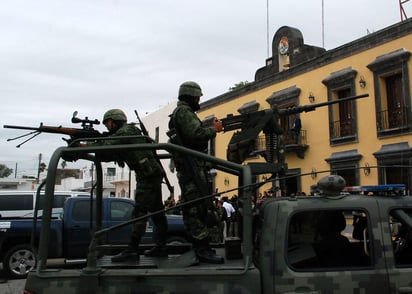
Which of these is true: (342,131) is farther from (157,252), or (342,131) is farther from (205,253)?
(205,253)

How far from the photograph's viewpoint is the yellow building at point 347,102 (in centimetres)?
1570

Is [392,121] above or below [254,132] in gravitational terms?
above

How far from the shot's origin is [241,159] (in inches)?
195

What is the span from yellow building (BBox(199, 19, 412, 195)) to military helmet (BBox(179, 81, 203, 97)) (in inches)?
389

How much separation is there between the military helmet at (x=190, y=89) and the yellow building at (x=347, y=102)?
389 inches

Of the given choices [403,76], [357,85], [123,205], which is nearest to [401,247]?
[123,205]

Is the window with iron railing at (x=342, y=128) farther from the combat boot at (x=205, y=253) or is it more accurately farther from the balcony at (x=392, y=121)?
the combat boot at (x=205, y=253)

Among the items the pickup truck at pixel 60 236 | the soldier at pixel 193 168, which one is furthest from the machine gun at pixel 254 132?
the pickup truck at pixel 60 236

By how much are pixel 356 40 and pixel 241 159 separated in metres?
13.8

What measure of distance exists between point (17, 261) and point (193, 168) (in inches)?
267

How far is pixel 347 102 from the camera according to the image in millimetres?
17734

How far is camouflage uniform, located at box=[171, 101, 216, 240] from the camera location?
162 inches

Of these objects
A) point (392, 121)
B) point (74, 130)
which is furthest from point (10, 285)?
point (392, 121)

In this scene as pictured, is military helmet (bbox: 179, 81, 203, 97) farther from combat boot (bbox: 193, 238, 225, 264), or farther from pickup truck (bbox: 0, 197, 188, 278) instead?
pickup truck (bbox: 0, 197, 188, 278)
